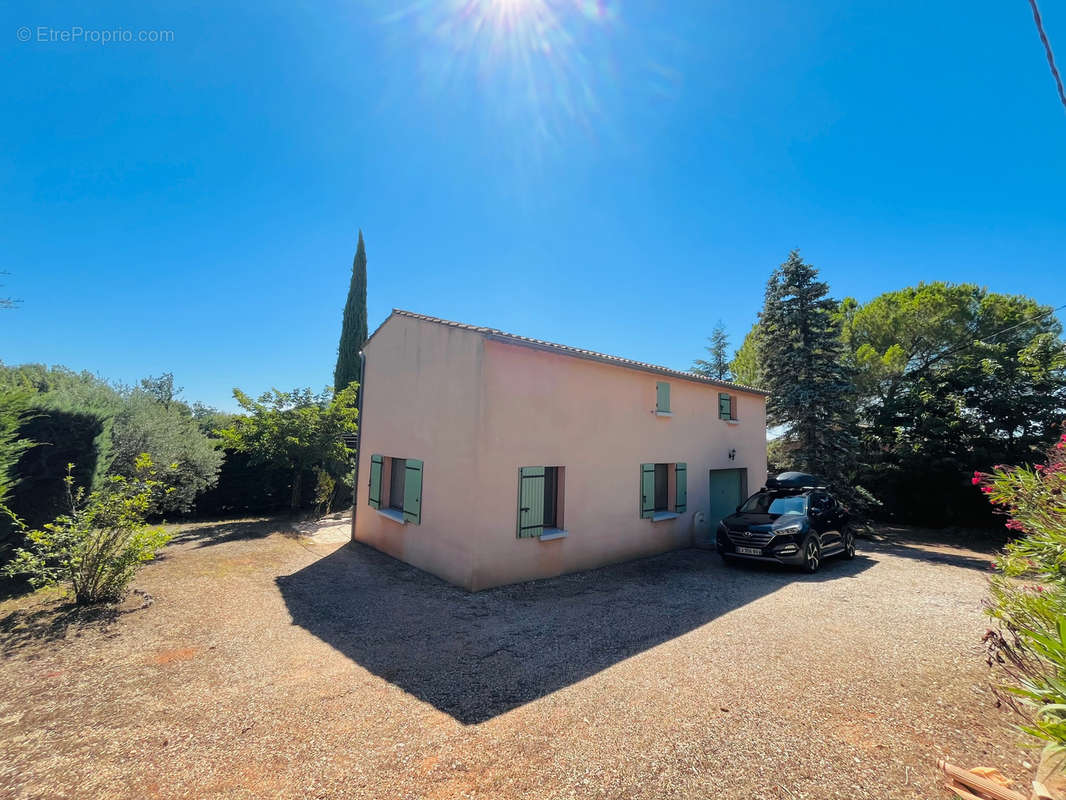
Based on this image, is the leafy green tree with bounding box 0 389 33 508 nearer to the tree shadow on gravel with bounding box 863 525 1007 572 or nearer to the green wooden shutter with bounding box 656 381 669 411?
the green wooden shutter with bounding box 656 381 669 411

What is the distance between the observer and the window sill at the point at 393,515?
794cm

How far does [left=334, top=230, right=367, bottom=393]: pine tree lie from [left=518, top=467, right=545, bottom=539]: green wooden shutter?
17.4 m

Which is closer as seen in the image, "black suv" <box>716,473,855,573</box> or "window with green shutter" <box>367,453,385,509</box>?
"black suv" <box>716,473,855,573</box>

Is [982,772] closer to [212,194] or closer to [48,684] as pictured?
[48,684]

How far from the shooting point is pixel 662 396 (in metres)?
9.21

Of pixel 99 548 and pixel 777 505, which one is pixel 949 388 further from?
pixel 99 548

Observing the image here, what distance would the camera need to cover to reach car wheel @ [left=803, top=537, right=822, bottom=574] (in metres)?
7.61

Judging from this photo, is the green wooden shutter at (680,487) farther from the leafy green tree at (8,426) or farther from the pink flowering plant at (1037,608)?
the leafy green tree at (8,426)

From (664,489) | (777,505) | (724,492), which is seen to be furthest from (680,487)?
(724,492)

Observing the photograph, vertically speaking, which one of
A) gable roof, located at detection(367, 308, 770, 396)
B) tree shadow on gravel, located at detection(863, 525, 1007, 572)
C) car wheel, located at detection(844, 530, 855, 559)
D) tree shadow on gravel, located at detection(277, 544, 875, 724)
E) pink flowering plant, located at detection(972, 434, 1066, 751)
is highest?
gable roof, located at detection(367, 308, 770, 396)

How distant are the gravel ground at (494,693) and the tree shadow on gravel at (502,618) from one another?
4cm

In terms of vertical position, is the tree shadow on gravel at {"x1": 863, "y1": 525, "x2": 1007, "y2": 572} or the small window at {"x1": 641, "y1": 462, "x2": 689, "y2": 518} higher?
the small window at {"x1": 641, "y1": 462, "x2": 689, "y2": 518}

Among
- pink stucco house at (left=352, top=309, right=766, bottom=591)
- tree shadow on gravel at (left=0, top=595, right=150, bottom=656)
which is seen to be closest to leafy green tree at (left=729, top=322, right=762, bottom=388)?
pink stucco house at (left=352, top=309, right=766, bottom=591)

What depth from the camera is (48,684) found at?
11.9 ft
